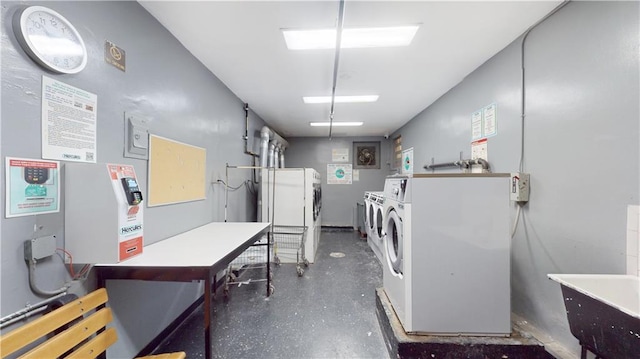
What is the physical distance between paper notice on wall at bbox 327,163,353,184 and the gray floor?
10.4 ft

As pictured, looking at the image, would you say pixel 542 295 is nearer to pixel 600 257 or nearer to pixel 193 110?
pixel 600 257

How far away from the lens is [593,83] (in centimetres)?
137

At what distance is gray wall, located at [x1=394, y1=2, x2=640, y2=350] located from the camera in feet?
4.09

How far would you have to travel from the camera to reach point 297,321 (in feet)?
6.88

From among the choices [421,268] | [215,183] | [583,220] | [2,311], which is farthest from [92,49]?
[583,220]

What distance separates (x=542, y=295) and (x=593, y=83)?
1455 mm

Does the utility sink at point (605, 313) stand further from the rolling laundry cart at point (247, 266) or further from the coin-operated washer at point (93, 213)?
the rolling laundry cart at point (247, 266)

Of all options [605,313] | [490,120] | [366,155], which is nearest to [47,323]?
[605,313]

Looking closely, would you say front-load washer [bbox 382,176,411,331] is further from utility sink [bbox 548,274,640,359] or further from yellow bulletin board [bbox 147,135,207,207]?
yellow bulletin board [bbox 147,135,207,207]

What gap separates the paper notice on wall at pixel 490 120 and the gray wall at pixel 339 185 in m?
3.67

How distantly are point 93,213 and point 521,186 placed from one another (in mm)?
2824

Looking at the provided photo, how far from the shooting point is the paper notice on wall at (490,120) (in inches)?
85.8

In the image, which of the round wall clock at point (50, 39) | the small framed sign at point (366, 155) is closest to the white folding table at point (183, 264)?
the round wall clock at point (50, 39)

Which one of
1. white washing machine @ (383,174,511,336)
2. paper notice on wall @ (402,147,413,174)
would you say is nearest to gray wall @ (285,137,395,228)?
paper notice on wall @ (402,147,413,174)
